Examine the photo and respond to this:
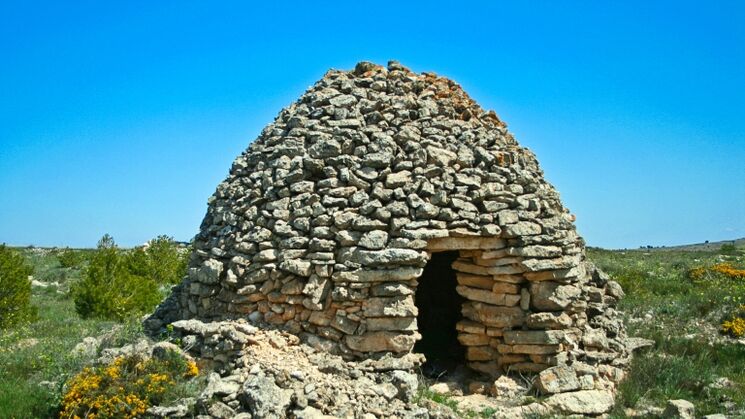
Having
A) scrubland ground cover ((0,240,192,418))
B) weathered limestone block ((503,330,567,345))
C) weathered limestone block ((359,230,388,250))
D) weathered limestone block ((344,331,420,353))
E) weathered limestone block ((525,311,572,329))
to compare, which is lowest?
scrubland ground cover ((0,240,192,418))

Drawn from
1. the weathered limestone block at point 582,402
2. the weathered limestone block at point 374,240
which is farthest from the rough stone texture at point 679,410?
the weathered limestone block at point 374,240

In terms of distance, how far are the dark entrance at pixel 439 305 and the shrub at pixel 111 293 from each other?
23.9ft

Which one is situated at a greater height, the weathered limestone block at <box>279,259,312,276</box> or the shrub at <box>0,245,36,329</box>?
the weathered limestone block at <box>279,259,312,276</box>

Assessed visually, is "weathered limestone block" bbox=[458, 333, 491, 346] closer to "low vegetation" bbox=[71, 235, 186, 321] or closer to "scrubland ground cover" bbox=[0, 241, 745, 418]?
"scrubland ground cover" bbox=[0, 241, 745, 418]

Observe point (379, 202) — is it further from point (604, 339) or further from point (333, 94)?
point (604, 339)

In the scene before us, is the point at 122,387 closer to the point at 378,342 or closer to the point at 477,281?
the point at 378,342

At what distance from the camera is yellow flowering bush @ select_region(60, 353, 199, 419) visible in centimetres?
519

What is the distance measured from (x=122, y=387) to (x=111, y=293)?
Answer: 9.81 m

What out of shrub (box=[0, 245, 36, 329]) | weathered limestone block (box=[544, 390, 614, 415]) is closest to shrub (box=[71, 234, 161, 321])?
shrub (box=[0, 245, 36, 329])

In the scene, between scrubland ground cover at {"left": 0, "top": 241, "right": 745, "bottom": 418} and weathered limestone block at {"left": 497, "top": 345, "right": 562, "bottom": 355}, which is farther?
weathered limestone block at {"left": 497, "top": 345, "right": 562, "bottom": 355}

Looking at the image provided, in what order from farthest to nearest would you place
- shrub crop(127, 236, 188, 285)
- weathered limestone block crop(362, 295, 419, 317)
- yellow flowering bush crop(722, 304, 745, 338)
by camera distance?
shrub crop(127, 236, 188, 285) → yellow flowering bush crop(722, 304, 745, 338) → weathered limestone block crop(362, 295, 419, 317)

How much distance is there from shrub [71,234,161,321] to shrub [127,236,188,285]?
3033 millimetres

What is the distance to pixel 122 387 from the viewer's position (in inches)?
212

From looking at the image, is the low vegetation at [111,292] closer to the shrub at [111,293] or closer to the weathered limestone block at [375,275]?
the shrub at [111,293]
